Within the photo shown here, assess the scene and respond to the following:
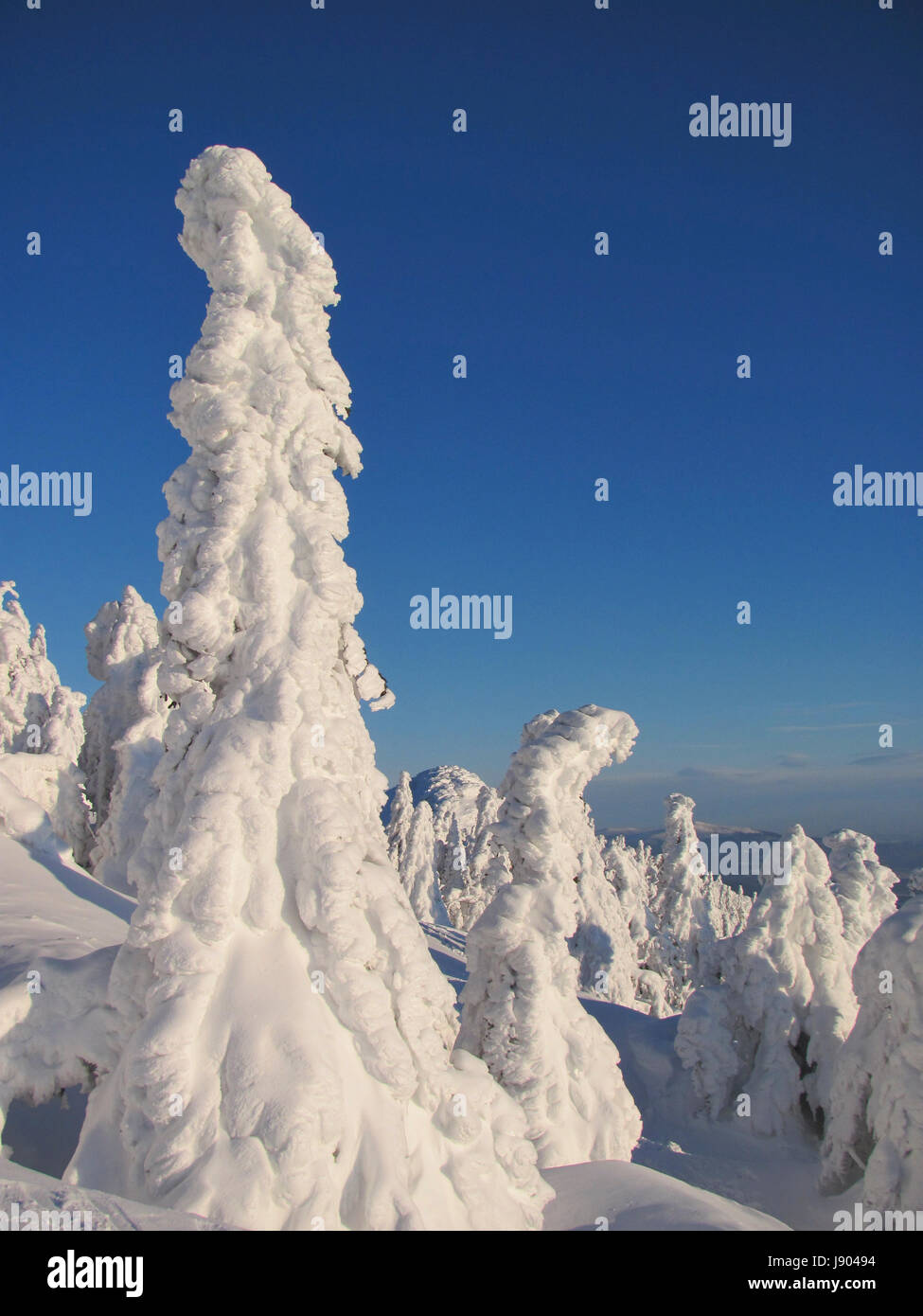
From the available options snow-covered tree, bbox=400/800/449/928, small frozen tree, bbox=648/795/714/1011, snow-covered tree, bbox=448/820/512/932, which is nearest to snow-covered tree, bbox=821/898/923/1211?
small frozen tree, bbox=648/795/714/1011

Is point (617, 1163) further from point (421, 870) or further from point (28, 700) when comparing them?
point (421, 870)

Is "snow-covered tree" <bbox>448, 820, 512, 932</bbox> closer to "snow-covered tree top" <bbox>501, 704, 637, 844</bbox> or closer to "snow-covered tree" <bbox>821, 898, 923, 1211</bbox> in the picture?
"snow-covered tree" <bbox>821, 898, 923, 1211</bbox>

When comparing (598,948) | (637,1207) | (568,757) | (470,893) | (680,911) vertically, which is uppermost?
(568,757)

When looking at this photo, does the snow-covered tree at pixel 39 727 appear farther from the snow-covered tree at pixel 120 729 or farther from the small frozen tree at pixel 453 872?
the small frozen tree at pixel 453 872

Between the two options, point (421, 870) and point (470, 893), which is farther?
point (470, 893)

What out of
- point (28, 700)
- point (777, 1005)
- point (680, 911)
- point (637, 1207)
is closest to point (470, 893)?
point (680, 911)
